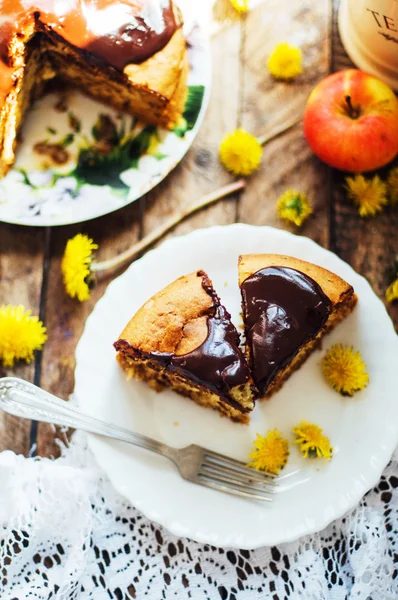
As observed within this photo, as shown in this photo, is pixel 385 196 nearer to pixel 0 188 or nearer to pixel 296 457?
pixel 296 457

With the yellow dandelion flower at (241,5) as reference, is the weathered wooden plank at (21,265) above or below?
below

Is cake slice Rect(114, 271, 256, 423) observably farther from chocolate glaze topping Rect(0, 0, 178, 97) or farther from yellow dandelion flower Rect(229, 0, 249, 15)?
yellow dandelion flower Rect(229, 0, 249, 15)

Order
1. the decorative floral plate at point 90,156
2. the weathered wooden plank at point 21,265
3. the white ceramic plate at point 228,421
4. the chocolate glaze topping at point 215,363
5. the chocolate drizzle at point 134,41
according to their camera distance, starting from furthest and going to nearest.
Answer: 1. the weathered wooden plank at point 21,265
2. the decorative floral plate at point 90,156
3. the chocolate drizzle at point 134,41
4. the white ceramic plate at point 228,421
5. the chocolate glaze topping at point 215,363

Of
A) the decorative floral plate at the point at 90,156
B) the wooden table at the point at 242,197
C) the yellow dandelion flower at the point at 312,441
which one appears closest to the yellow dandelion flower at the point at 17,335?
the wooden table at the point at 242,197

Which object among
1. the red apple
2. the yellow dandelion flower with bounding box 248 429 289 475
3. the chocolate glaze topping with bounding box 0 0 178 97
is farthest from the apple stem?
the yellow dandelion flower with bounding box 248 429 289 475

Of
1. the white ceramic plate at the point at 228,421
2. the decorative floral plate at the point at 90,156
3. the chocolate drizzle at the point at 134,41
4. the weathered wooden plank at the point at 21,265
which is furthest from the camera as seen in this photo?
the weathered wooden plank at the point at 21,265

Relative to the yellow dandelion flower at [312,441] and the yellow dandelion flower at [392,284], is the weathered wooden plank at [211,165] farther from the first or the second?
the yellow dandelion flower at [312,441]

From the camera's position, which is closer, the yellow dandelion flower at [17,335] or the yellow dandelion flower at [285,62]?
the yellow dandelion flower at [17,335]

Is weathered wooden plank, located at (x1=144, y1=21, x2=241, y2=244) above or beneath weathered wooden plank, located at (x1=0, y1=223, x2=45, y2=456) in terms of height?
above
